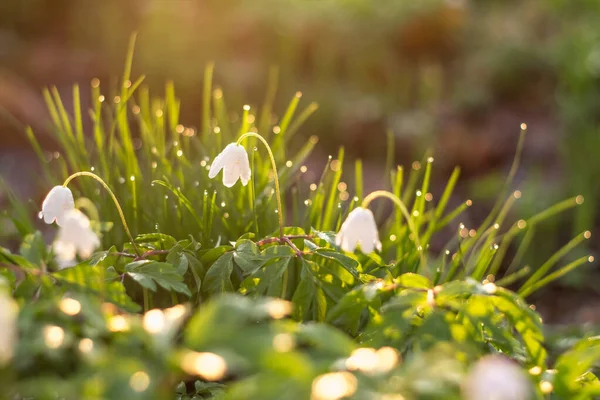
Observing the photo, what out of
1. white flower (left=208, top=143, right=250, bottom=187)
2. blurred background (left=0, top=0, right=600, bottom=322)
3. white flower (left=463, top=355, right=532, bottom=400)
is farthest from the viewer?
blurred background (left=0, top=0, right=600, bottom=322)

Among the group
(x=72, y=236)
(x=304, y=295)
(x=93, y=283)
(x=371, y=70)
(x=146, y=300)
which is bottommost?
(x=371, y=70)

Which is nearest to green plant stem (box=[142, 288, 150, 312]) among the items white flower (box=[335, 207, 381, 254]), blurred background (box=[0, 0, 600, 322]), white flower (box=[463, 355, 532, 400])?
white flower (box=[335, 207, 381, 254])

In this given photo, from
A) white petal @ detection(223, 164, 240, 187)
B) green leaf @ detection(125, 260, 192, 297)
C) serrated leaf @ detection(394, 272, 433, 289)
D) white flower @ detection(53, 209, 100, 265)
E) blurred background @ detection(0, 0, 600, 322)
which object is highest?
white flower @ detection(53, 209, 100, 265)

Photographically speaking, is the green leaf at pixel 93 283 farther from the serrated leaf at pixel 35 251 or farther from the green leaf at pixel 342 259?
the green leaf at pixel 342 259

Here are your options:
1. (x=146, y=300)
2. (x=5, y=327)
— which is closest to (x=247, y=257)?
(x=146, y=300)

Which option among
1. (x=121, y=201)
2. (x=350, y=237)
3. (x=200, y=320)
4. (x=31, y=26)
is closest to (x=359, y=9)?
(x=31, y=26)

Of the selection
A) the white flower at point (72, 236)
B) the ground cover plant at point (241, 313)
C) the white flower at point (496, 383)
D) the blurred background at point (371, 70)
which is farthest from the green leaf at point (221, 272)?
the blurred background at point (371, 70)

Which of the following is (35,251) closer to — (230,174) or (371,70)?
(230,174)

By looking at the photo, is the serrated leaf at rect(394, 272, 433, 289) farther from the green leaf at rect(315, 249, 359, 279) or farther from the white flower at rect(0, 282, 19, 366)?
the white flower at rect(0, 282, 19, 366)
